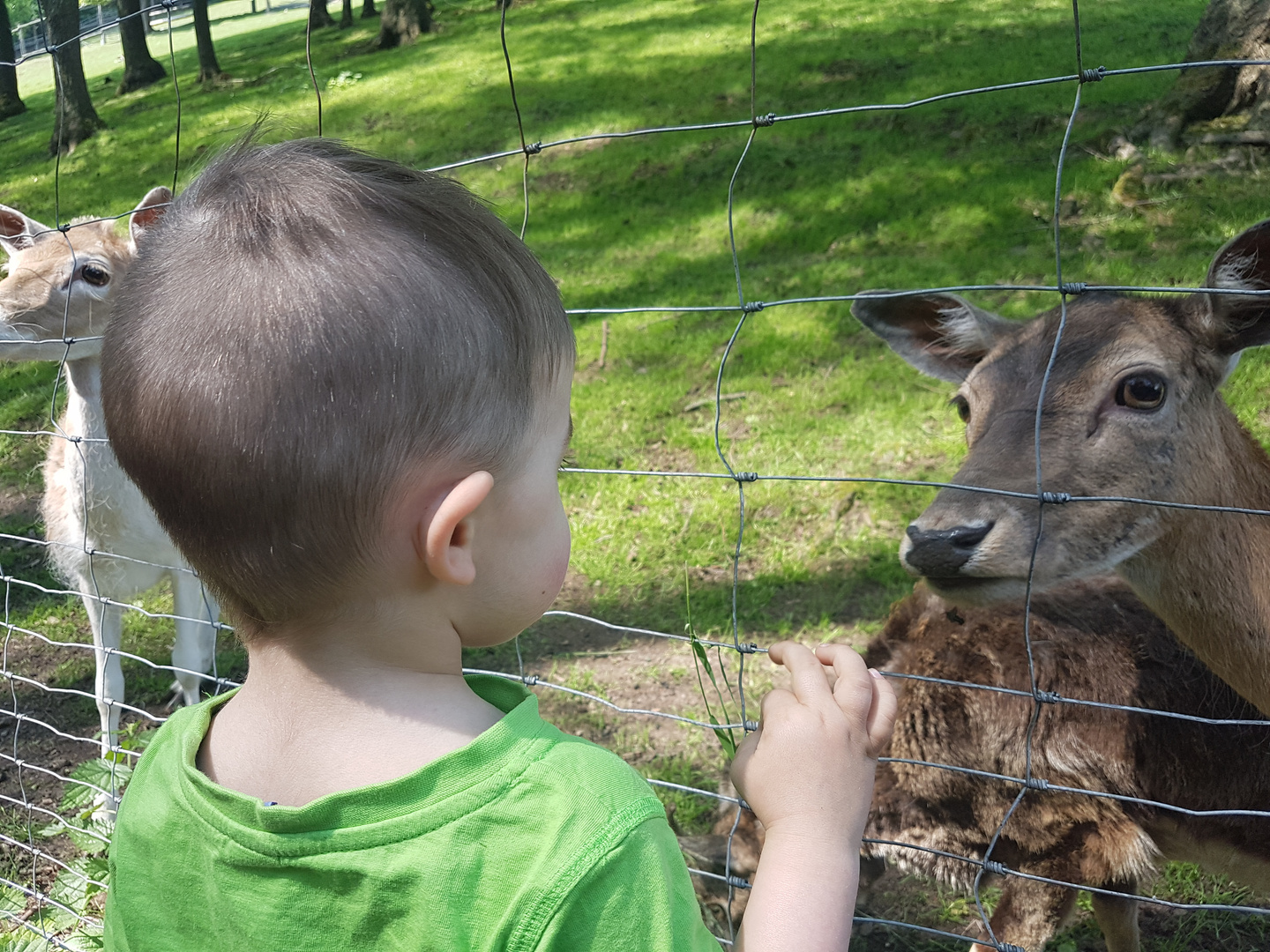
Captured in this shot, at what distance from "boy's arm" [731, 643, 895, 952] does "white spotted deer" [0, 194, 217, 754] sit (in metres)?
3.20

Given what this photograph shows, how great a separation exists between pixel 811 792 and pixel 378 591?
56 centimetres

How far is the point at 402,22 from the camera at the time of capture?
1809cm

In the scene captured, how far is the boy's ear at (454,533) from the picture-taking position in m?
1.10


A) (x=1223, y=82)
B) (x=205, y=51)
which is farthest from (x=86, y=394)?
(x=205, y=51)

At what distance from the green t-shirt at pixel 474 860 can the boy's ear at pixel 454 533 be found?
172mm

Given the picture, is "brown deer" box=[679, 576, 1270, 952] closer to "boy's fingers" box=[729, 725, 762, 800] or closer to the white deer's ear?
"boy's fingers" box=[729, 725, 762, 800]

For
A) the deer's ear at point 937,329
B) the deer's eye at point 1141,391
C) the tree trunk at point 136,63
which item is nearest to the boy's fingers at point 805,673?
the deer's eye at point 1141,391

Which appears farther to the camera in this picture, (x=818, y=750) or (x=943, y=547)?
(x=943, y=547)

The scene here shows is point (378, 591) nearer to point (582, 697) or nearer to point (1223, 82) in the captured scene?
point (582, 697)

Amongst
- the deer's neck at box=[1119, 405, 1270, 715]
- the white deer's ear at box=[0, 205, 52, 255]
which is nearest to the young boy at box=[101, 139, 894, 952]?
the deer's neck at box=[1119, 405, 1270, 715]

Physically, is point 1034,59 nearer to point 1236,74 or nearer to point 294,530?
point 1236,74

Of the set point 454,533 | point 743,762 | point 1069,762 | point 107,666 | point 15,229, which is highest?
point 454,533

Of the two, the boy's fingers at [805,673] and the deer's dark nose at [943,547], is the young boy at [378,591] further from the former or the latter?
the deer's dark nose at [943,547]

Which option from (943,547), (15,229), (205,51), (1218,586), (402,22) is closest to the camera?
(943,547)
